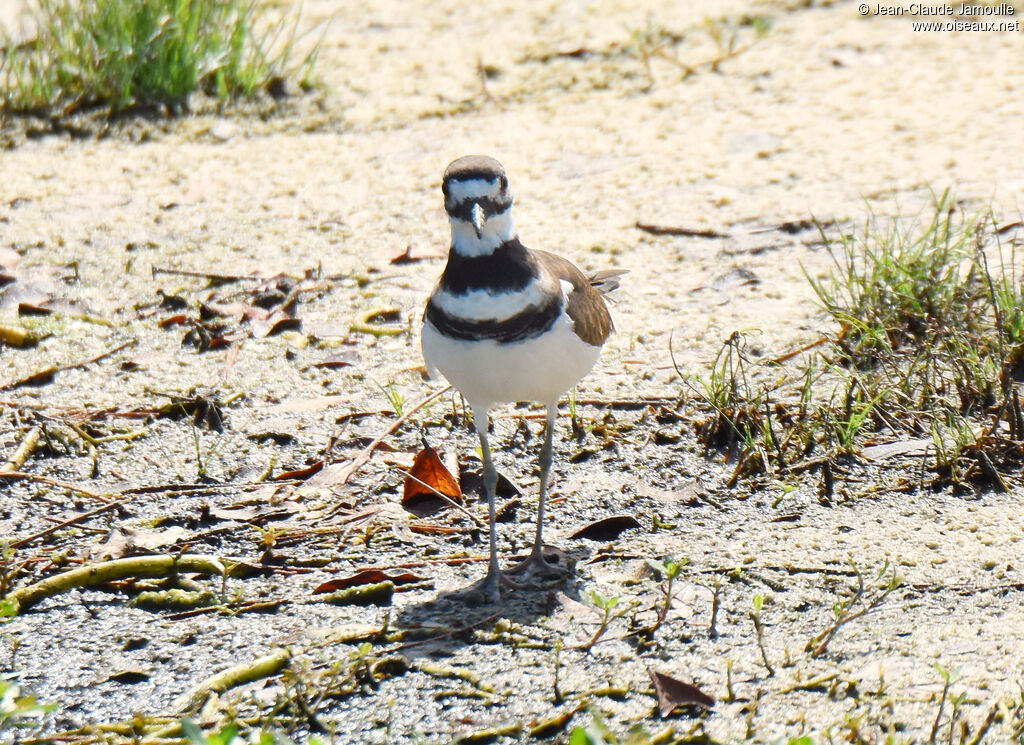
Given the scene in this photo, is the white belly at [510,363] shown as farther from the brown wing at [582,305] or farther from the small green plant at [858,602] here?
the small green plant at [858,602]

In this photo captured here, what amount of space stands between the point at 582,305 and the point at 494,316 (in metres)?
0.46

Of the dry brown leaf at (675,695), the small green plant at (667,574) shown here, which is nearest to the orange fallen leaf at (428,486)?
the small green plant at (667,574)

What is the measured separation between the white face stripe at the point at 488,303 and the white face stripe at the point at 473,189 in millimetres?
283

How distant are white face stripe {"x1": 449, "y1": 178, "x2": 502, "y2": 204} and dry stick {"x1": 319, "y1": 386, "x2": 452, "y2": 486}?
1182 mm

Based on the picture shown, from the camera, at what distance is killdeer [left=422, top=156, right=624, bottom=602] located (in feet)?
11.5

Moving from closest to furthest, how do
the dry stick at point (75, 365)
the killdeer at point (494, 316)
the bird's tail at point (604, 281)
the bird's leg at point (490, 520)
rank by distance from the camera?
1. the killdeer at point (494, 316)
2. the bird's leg at point (490, 520)
3. the bird's tail at point (604, 281)
4. the dry stick at point (75, 365)

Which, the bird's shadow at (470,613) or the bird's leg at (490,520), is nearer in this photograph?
the bird's shadow at (470,613)

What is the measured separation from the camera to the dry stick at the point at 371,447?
169 inches

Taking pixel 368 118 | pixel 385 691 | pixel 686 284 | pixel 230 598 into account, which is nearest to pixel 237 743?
pixel 385 691

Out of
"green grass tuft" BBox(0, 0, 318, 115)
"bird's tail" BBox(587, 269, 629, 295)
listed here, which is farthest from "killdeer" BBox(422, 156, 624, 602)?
"green grass tuft" BBox(0, 0, 318, 115)

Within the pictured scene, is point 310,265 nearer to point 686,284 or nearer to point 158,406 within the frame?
point 158,406

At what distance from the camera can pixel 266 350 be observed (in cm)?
524

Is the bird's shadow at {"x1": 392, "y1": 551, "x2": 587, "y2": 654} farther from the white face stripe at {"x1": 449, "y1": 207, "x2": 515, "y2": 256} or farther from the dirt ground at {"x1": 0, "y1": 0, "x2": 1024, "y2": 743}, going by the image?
the white face stripe at {"x1": 449, "y1": 207, "x2": 515, "y2": 256}

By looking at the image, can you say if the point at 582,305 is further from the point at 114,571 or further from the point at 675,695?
the point at 114,571
